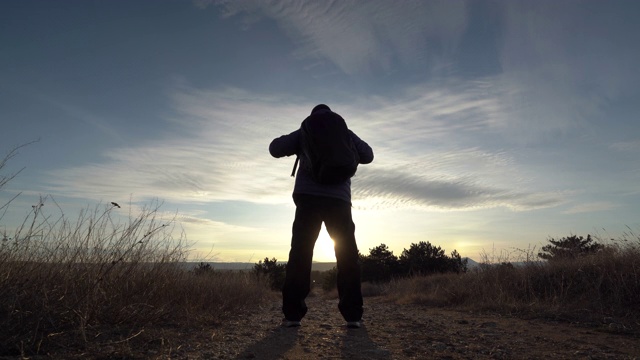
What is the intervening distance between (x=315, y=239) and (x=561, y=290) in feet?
13.8

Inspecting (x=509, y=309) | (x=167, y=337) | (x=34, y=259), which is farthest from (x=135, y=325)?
(x=509, y=309)

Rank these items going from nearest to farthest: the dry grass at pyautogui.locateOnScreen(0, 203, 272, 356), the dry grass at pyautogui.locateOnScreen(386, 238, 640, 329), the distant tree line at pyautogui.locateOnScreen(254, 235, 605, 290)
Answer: the dry grass at pyautogui.locateOnScreen(0, 203, 272, 356) < the dry grass at pyautogui.locateOnScreen(386, 238, 640, 329) < the distant tree line at pyautogui.locateOnScreen(254, 235, 605, 290)

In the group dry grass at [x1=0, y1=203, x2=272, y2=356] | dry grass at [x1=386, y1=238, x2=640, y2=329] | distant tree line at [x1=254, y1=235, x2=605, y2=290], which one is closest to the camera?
dry grass at [x1=0, y1=203, x2=272, y2=356]

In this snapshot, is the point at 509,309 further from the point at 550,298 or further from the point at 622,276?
the point at 622,276

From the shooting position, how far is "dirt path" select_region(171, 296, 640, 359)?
3266 millimetres

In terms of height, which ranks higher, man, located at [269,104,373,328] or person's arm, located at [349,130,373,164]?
person's arm, located at [349,130,373,164]

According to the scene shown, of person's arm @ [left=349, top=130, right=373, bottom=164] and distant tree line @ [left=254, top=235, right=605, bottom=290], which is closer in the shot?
person's arm @ [left=349, top=130, right=373, bottom=164]

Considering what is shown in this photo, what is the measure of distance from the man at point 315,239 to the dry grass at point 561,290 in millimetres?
2489

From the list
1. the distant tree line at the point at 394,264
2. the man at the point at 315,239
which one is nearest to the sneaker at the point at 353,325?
the man at the point at 315,239

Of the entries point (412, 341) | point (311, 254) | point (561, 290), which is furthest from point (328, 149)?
point (561, 290)

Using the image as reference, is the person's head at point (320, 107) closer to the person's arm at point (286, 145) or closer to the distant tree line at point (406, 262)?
the person's arm at point (286, 145)

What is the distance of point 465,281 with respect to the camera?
8.87 metres

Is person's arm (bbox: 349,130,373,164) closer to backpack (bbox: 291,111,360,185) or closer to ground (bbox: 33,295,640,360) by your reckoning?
backpack (bbox: 291,111,360,185)

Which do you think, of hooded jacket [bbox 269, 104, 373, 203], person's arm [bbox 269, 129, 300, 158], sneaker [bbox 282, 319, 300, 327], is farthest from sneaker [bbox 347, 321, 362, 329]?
person's arm [bbox 269, 129, 300, 158]
